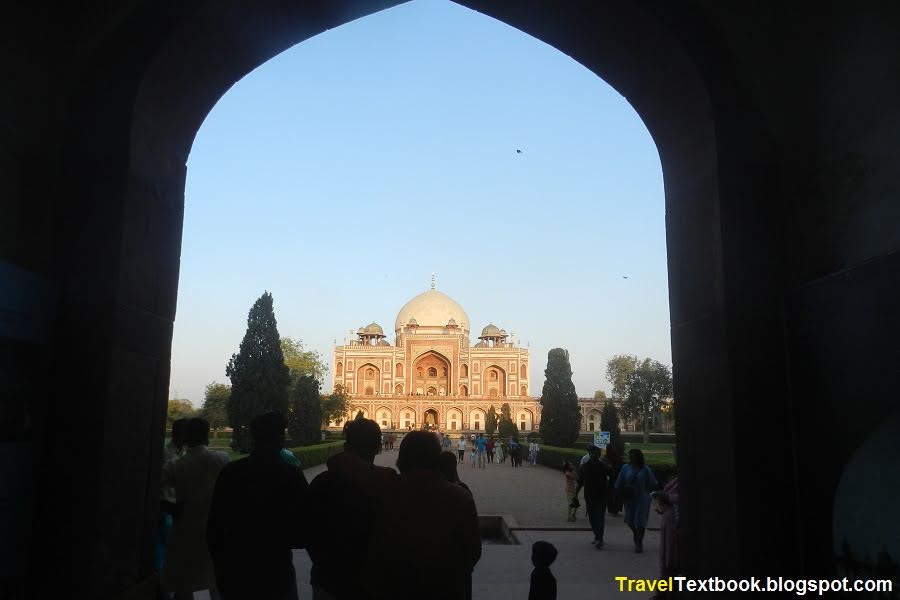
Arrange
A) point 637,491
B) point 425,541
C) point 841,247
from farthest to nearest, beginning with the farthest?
point 637,491, point 841,247, point 425,541

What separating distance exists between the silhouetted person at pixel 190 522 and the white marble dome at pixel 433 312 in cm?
4995

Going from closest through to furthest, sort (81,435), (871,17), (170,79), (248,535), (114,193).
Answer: (248,535)
(871,17)
(81,435)
(114,193)
(170,79)

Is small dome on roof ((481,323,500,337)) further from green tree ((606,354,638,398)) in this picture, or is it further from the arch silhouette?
the arch silhouette

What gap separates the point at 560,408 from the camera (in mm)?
25719

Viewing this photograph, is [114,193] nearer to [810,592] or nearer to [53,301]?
[53,301]

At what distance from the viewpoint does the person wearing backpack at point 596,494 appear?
7.41m

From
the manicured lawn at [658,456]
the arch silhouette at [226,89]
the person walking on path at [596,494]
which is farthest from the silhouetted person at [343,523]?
the manicured lawn at [658,456]

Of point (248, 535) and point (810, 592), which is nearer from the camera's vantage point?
point (248, 535)

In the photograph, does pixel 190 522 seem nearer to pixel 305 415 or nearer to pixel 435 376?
pixel 305 415

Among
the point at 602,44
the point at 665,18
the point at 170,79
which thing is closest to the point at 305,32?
the point at 170,79

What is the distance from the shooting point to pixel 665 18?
11.7 ft

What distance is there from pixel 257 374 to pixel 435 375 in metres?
32.1

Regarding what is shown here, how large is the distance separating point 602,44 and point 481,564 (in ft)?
15.0

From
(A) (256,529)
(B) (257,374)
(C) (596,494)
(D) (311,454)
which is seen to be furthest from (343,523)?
(B) (257,374)
